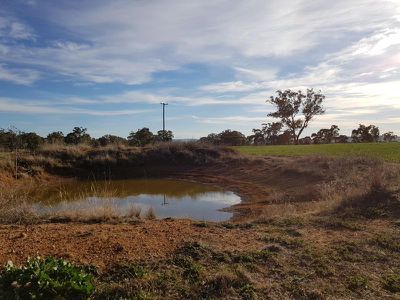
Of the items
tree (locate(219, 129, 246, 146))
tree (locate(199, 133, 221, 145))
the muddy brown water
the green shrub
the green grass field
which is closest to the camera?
the green shrub

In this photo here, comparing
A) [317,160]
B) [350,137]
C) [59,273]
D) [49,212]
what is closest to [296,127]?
[350,137]

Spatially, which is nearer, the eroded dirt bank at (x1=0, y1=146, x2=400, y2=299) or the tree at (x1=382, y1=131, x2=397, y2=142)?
the eroded dirt bank at (x1=0, y1=146, x2=400, y2=299)

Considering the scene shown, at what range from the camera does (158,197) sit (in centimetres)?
1966

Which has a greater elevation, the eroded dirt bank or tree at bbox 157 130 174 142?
tree at bbox 157 130 174 142

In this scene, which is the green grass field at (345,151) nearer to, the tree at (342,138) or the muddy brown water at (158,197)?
the muddy brown water at (158,197)

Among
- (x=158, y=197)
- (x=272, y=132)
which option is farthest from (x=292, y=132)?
(x=158, y=197)

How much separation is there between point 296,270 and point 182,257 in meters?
1.57

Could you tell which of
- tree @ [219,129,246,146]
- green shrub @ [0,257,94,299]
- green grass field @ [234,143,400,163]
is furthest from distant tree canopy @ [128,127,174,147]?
green shrub @ [0,257,94,299]

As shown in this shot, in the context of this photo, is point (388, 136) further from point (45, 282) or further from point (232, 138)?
point (45, 282)

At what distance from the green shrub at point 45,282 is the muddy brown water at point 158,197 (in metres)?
5.10

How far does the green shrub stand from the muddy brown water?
16.7 feet

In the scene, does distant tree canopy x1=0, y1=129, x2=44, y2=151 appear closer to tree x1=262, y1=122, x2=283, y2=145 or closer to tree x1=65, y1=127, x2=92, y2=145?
tree x1=65, y1=127, x2=92, y2=145

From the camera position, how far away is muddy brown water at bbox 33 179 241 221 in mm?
13828

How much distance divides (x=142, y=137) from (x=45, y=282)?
40.4 metres
